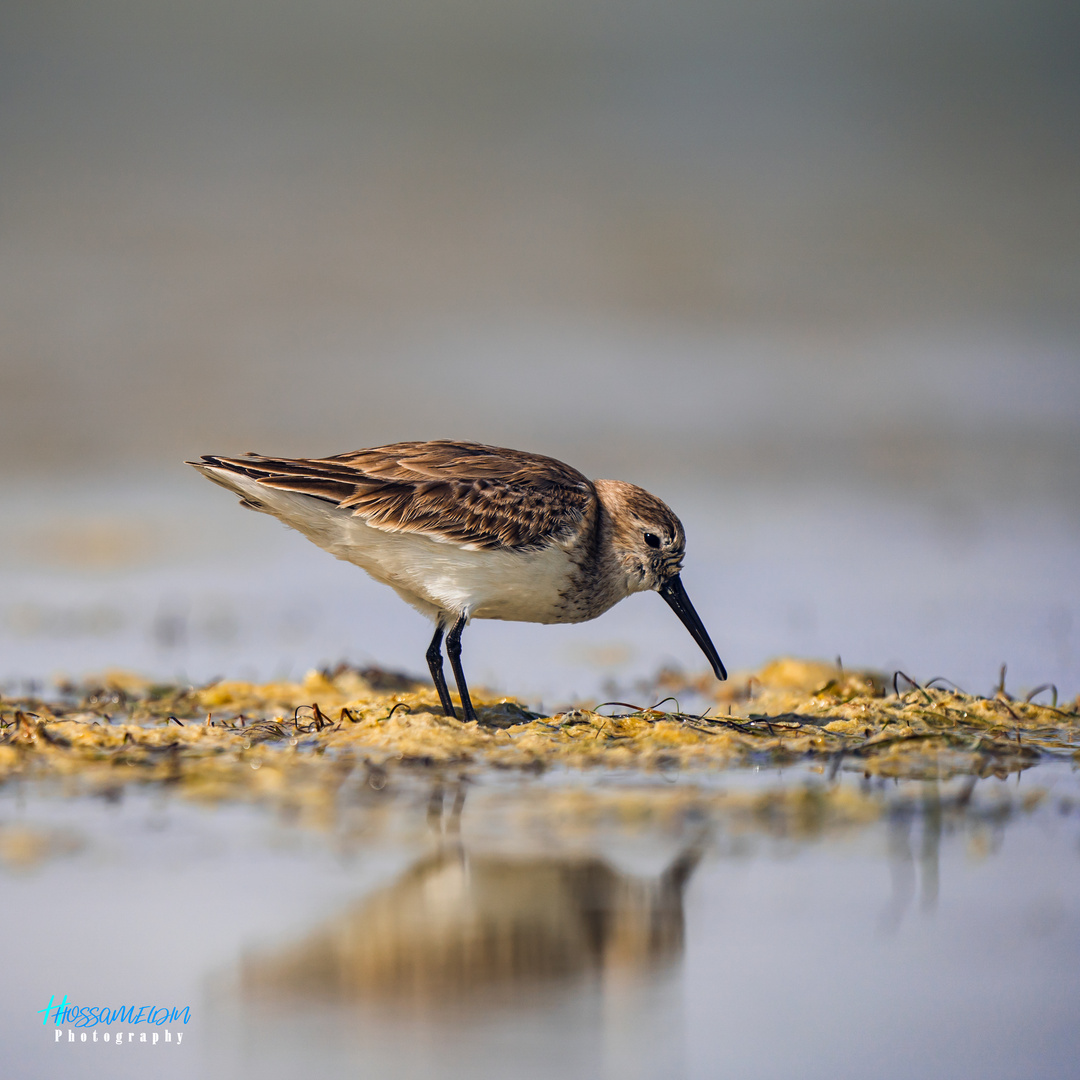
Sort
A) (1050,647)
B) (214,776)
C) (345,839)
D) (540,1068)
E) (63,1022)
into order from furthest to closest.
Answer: (1050,647) → (214,776) → (345,839) → (63,1022) → (540,1068)

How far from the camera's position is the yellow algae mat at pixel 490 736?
5430 millimetres

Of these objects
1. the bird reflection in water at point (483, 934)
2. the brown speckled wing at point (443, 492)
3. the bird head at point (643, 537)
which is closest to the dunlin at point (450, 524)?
the brown speckled wing at point (443, 492)

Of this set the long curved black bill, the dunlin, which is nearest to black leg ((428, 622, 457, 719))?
the dunlin

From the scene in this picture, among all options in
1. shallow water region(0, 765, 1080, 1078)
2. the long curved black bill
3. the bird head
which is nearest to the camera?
shallow water region(0, 765, 1080, 1078)

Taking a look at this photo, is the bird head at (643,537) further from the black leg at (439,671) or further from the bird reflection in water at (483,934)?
the bird reflection in water at (483,934)

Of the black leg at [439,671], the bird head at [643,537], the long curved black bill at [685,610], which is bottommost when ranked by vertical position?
the black leg at [439,671]

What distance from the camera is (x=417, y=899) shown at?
3.94 m

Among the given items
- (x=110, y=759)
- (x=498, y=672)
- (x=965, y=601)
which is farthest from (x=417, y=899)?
(x=965, y=601)

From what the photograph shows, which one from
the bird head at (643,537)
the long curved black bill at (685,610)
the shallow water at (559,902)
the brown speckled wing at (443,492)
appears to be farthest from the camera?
the long curved black bill at (685,610)

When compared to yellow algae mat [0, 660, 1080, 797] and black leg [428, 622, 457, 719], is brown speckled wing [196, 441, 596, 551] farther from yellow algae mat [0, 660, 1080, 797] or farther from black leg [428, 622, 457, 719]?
yellow algae mat [0, 660, 1080, 797]

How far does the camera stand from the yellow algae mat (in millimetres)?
5430

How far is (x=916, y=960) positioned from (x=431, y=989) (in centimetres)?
131

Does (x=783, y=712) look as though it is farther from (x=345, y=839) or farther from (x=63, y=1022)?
(x=63, y=1022)

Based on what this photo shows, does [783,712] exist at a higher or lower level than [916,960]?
higher
